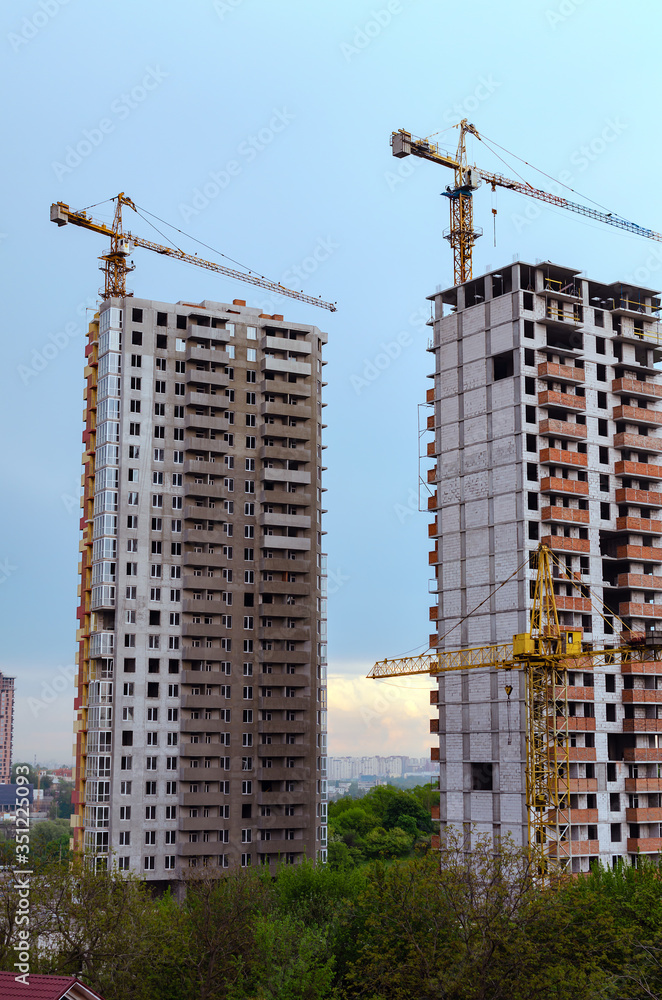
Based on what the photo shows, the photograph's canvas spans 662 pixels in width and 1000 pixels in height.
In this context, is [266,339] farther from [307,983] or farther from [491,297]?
[307,983]

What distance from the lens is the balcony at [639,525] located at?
116m

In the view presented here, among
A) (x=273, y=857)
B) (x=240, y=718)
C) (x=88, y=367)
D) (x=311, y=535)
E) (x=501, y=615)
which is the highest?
(x=88, y=367)

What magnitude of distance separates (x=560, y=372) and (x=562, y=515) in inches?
542

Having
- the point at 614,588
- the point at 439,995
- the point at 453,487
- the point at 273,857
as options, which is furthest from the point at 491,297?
the point at 439,995

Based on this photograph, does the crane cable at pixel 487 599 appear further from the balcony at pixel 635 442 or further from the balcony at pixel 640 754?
the balcony at pixel 640 754

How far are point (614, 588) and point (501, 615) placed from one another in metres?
11.6

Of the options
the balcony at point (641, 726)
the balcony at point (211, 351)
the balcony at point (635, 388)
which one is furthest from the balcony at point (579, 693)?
the balcony at point (211, 351)

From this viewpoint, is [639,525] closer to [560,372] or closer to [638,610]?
[638,610]

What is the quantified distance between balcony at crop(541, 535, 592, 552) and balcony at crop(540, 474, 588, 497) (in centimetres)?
427

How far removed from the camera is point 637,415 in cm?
11875

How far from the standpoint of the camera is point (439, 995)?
58.2m

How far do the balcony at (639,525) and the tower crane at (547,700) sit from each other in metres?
11.4

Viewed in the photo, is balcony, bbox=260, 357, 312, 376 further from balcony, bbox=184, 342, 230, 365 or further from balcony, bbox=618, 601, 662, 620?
balcony, bbox=618, 601, 662, 620

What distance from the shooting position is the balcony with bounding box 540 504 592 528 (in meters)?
111
